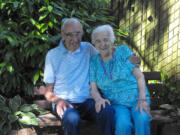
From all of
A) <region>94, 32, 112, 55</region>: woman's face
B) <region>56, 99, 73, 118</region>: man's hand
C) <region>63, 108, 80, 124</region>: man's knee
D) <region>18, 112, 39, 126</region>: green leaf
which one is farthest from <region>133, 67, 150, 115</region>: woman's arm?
<region>18, 112, 39, 126</region>: green leaf

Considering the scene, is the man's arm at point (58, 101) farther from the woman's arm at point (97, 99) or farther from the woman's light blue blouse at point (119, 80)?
the woman's light blue blouse at point (119, 80)

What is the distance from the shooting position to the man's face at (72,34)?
277 centimetres

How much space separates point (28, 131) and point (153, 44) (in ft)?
9.90

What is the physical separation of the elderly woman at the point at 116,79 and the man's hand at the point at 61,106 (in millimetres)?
299

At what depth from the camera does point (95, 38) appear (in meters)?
2.66

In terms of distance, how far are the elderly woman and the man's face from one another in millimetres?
215

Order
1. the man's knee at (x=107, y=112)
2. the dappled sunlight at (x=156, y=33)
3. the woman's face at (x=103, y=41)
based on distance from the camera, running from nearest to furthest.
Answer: the man's knee at (x=107, y=112) < the woman's face at (x=103, y=41) < the dappled sunlight at (x=156, y=33)

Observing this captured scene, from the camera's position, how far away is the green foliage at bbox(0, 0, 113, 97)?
3055 mm

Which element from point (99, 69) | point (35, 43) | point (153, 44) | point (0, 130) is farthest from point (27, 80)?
point (153, 44)

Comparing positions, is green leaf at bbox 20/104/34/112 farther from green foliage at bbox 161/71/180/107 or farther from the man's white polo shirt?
green foliage at bbox 161/71/180/107

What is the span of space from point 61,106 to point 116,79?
2.15ft

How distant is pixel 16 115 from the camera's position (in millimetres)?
2936

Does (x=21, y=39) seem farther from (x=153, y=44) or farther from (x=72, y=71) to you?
(x=153, y=44)

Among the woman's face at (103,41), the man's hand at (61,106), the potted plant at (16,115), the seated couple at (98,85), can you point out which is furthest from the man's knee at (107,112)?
the potted plant at (16,115)
